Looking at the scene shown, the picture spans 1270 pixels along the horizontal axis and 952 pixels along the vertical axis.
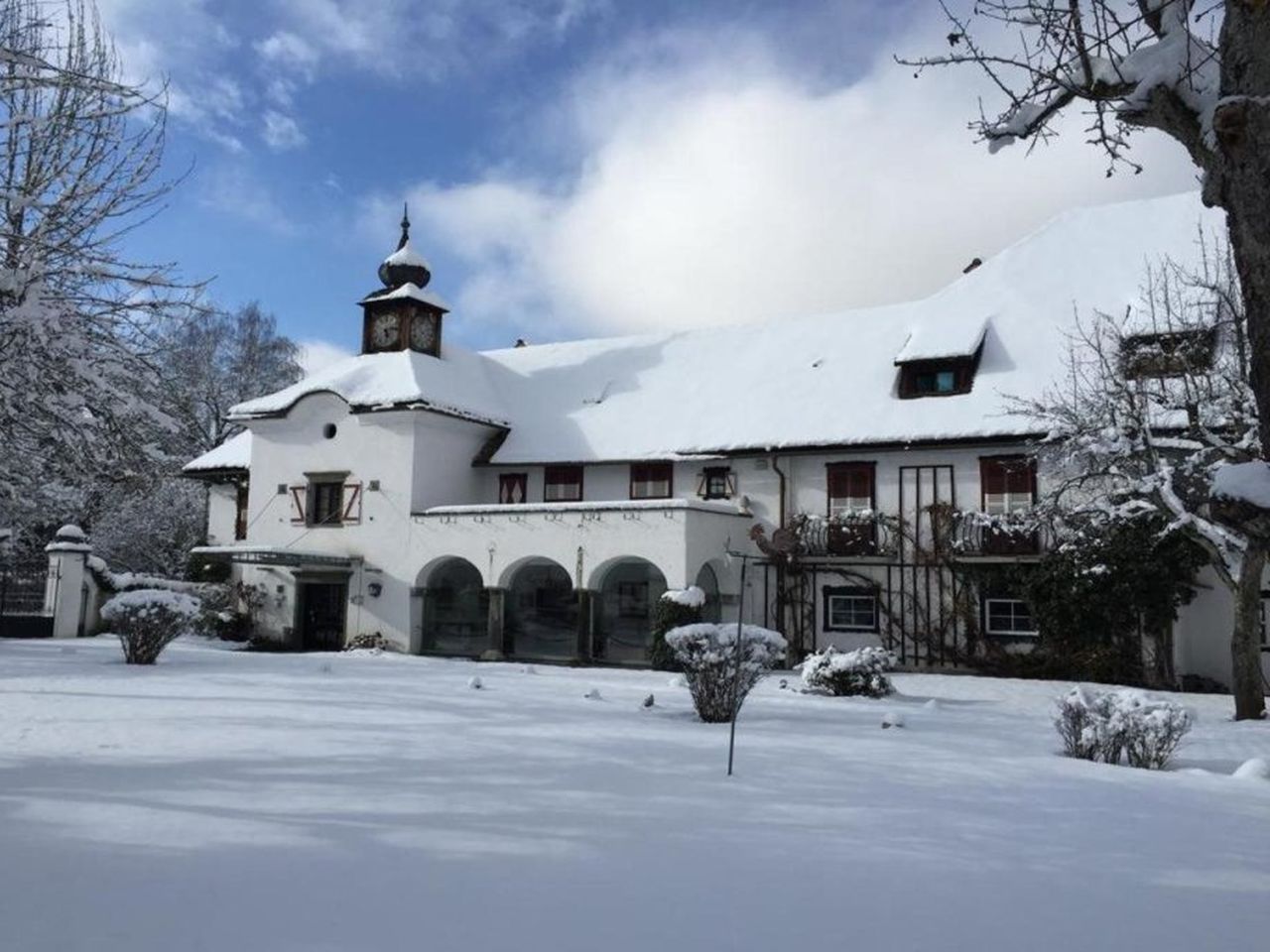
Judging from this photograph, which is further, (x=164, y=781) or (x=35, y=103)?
(x=35, y=103)

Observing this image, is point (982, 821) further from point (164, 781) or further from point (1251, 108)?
point (164, 781)

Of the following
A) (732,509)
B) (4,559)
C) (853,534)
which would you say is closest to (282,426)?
(4,559)

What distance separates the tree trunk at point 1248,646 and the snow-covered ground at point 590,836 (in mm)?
3376

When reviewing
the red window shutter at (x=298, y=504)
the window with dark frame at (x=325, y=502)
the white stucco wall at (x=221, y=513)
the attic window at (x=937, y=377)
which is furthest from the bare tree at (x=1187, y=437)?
the white stucco wall at (x=221, y=513)

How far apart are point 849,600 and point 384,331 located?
16.0 m

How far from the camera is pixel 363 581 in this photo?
2786 centimetres

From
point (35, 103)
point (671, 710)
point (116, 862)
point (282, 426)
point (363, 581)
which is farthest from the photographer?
point (282, 426)

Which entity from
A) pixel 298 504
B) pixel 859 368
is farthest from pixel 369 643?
pixel 859 368

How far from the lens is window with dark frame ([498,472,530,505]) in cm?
2834

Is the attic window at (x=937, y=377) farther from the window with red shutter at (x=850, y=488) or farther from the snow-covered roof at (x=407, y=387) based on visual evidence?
the snow-covered roof at (x=407, y=387)

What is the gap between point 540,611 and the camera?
92.1ft

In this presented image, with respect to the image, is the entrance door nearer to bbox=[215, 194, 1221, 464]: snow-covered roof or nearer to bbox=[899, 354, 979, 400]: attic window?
bbox=[215, 194, 1221, 464]: snow-covered roof

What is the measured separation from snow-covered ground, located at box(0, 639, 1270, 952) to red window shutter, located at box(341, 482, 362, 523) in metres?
16.2

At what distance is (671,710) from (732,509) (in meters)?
11.7
